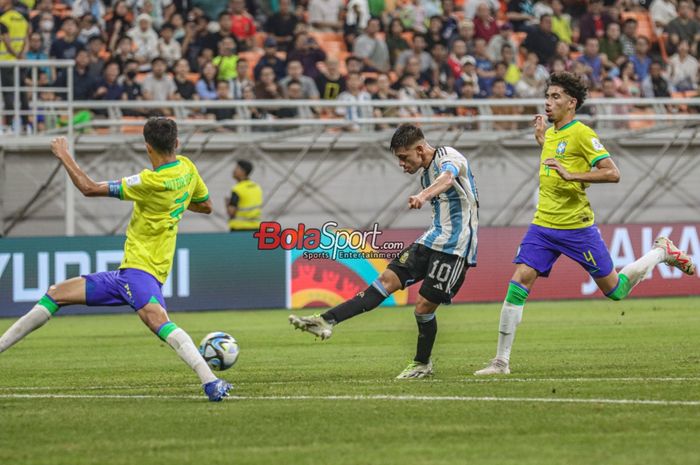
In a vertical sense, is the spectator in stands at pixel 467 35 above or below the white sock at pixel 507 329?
above

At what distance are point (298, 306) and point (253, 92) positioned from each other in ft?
15.1

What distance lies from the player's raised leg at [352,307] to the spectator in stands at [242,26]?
15.6 metres

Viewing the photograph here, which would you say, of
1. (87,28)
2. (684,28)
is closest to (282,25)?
(87,28)

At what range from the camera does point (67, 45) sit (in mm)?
24031

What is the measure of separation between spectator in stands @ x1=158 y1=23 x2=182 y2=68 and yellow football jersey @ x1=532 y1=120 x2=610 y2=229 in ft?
47.1

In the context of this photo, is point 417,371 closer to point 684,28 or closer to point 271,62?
point 271,62

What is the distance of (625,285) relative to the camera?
38.9ft

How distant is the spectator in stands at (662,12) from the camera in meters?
29.5

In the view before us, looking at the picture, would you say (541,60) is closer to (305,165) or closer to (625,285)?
(305,165)

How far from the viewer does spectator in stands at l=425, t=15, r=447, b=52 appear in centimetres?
2642

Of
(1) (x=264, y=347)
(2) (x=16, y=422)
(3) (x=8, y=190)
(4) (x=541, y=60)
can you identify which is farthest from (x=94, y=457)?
(4) (x=541, y=60)

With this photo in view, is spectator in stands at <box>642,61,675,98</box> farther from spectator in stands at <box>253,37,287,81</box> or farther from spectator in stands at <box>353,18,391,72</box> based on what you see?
spectator in stands at <box>253,37,287,81</box>

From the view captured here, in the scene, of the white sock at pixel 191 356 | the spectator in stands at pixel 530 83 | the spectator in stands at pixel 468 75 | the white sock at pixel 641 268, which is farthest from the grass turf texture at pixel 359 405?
the spectator in stands at pixel 530 83

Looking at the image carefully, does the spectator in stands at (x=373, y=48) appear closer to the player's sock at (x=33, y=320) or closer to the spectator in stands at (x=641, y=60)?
the spectator in stands at (x=641, y=60)
